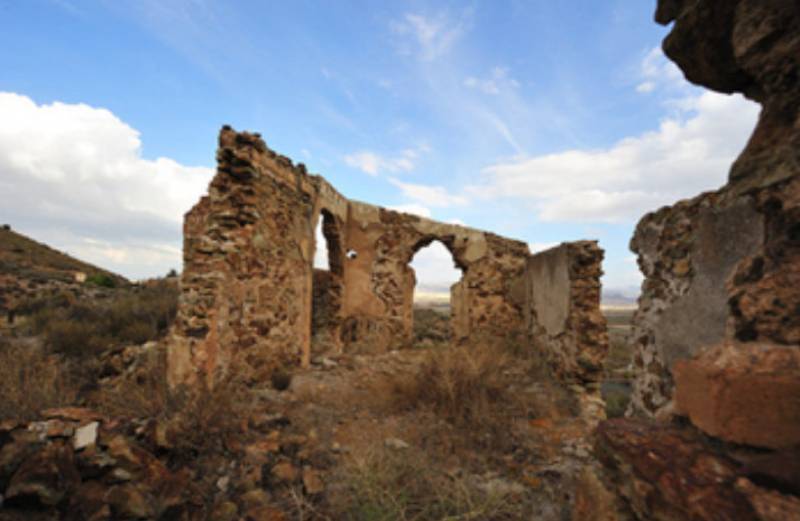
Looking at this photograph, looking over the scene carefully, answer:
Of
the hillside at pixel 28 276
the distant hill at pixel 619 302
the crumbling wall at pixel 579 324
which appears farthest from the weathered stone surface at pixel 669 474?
A: the distant hill at pixel 619 302

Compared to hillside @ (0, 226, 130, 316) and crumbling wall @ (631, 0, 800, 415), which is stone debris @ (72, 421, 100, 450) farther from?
hillside @ (0, 226, 130, 316)

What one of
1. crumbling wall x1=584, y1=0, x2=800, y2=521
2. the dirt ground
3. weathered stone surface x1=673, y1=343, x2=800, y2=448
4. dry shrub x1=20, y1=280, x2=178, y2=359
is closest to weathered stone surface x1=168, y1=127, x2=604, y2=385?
the dirt ground

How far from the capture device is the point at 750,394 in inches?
35.8

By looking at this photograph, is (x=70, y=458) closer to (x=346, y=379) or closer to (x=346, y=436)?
(x=346, y=436)

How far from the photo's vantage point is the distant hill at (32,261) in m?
12.9

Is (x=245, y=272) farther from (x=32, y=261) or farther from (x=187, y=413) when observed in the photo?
(x=32, y=261)

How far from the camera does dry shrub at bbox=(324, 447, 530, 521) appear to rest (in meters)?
2.01

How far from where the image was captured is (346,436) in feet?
10.6

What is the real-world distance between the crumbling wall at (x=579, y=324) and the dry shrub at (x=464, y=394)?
48.1 inches

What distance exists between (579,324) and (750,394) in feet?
14.8

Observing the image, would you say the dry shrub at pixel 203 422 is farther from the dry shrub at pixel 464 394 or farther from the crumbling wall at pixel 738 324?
the crumbling wall at pixel 738 324

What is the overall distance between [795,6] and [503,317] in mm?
7624

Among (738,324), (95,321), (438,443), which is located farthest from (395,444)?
(95,321)

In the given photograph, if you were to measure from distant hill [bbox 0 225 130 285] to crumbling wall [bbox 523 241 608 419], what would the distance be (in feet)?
50.2
